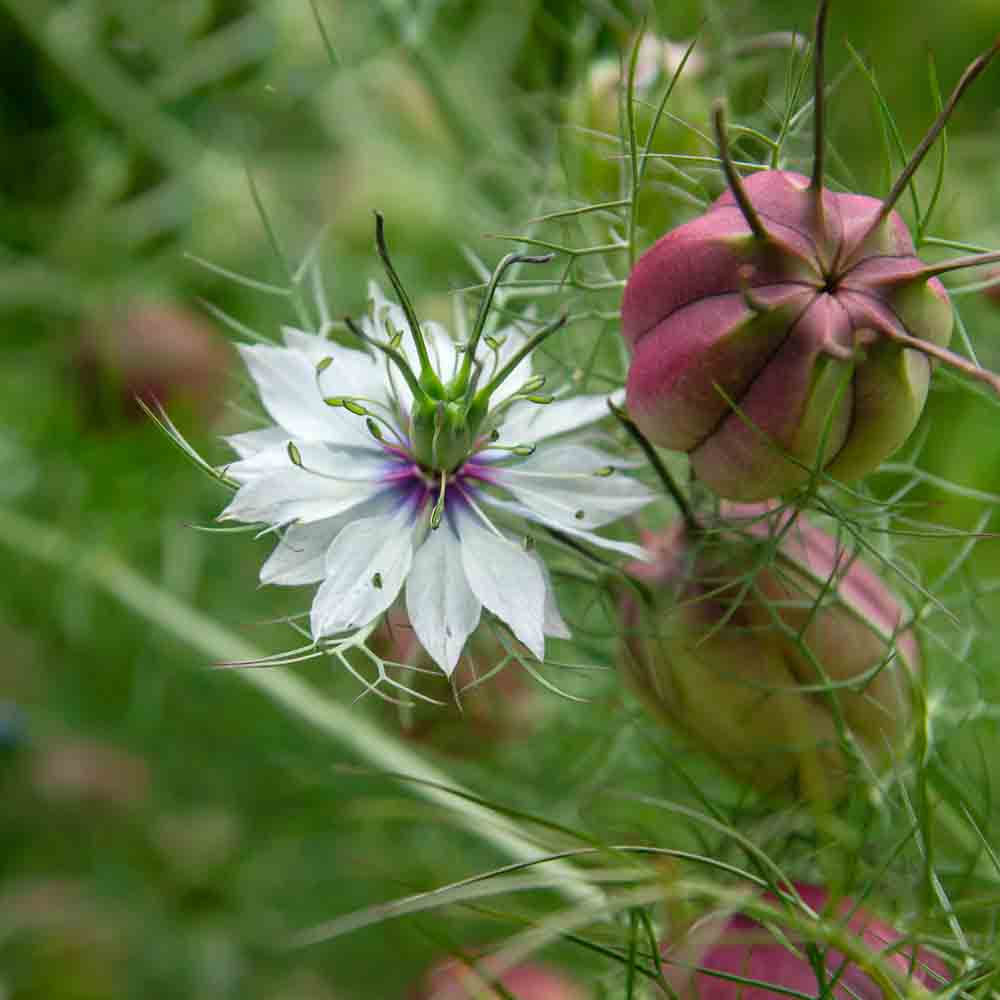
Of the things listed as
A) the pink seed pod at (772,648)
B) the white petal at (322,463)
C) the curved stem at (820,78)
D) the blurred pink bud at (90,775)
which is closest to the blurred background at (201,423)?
the blurred pink bud at (90,775)

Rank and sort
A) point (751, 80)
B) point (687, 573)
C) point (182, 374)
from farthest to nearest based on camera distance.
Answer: point (182, 374), point (751, 80), point (687, 573)

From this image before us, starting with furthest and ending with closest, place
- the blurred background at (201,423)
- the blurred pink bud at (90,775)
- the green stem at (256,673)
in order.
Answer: the blurred pink bud at (90,775) → the blurred background at (201,423) → the green stem at (256,673)

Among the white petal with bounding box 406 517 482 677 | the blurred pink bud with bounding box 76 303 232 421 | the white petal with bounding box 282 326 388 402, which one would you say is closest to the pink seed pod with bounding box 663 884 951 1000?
the white petal with bounding box 406 517 482 677

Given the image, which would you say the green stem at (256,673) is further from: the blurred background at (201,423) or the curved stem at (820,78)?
the curved stem at (820,78)

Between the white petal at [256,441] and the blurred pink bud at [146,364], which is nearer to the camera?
the white petal at [256,441]

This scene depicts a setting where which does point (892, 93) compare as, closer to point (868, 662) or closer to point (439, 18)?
point (439, 18)

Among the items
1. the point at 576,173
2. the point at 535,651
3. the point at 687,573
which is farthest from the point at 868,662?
the point at 576,173

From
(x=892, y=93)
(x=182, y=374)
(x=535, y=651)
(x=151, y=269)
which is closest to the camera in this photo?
(x=535, y=651)

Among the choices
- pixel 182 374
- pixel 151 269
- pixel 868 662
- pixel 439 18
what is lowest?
pixel 868 662
